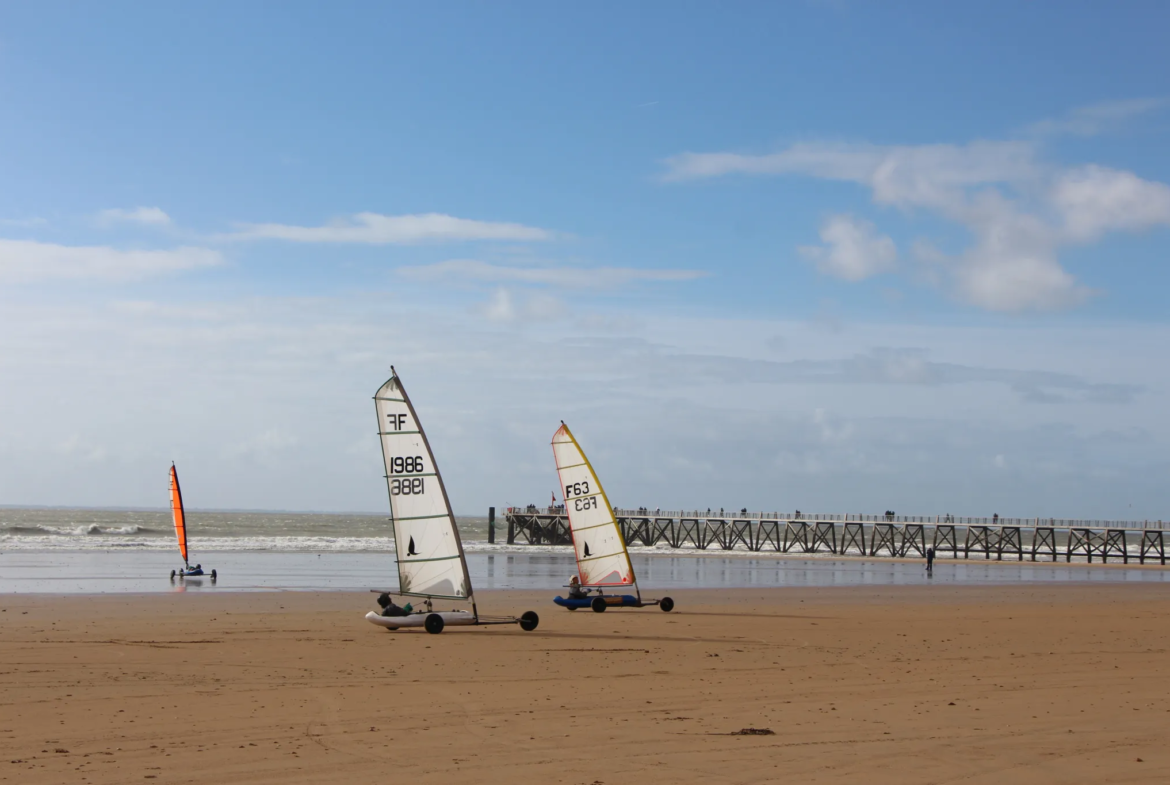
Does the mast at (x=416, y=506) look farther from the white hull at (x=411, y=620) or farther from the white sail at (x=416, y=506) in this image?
the white hull at (x=411, y=620)

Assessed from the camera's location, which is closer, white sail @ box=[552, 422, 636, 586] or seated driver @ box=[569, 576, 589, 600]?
seated driver @ box=[569, 576, 589, 600]

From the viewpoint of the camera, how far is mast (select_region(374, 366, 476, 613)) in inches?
791

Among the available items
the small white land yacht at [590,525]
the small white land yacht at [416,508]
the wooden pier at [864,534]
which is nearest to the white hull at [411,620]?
the small white land yacht at [416,508]

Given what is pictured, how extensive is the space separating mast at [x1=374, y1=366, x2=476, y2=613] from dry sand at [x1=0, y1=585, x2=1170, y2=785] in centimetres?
111

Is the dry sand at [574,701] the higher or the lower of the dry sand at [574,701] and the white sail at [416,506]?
the lower

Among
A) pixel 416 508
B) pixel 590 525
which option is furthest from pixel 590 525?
pixel 416 508

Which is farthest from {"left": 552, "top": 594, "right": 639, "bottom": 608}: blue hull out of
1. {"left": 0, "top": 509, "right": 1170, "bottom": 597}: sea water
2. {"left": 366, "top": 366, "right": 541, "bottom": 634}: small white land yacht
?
{"left": 0, "top": 509, "right": 1170, "bottom": 597}: sea water

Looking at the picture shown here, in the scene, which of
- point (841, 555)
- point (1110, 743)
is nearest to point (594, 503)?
point (1110, 743)

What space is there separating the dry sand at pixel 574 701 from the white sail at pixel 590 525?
3566 millimetres

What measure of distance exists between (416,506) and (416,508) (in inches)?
1.5

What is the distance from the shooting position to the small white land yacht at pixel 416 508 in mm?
20078

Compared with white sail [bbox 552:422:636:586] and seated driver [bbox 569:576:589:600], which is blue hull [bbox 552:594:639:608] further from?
white sail [bbox 552:422:636:586]

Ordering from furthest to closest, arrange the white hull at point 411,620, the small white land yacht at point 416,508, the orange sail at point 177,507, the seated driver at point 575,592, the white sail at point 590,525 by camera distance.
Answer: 1. the orange sail at point 177,507
2. the white sail at point 590,525
3. the seated driver at point 575,592
4. the small white land yacht at point 416,508
5. the white hull at point 411,620

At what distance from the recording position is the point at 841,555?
67812 millimetres
